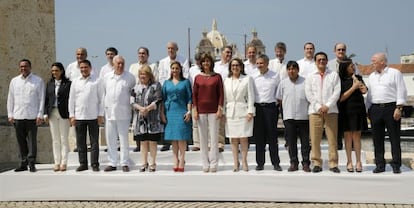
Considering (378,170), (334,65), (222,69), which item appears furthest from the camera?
(222,69)

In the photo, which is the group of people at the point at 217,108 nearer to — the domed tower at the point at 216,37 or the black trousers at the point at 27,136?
the black trousers at the point at 27,136

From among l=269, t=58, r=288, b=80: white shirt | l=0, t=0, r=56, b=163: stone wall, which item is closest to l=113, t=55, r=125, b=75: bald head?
l=269, t=58, r=288, b=80: white shirt

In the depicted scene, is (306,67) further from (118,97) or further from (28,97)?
(28,97)

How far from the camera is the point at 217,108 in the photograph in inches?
270

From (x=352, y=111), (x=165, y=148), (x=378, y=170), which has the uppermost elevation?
(x=352, y=111)

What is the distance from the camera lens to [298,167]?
7.21m

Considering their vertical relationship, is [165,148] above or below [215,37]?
below

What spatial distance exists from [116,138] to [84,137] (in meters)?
0.43

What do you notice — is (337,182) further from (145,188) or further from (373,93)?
(145,188)

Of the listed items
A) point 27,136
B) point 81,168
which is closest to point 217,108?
point 81,168

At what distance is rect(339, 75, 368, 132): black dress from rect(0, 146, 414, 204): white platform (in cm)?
59

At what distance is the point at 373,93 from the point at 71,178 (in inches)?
157

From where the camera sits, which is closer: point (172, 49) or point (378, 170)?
point (378, 170)

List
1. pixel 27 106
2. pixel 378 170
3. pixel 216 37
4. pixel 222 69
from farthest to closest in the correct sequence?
pixel 216 37, pixel 222 69, pixel 27 106, pixel 378 170
